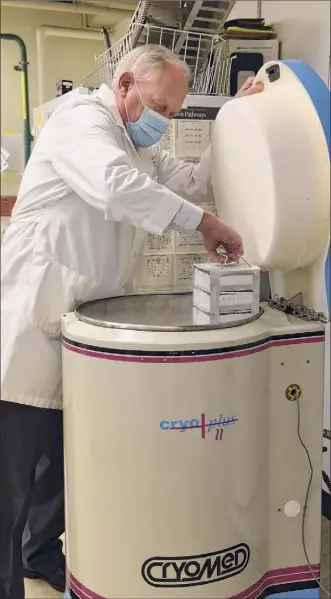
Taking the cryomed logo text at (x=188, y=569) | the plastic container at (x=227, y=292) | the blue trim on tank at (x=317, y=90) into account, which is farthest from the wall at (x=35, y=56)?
the cryomed logo text at (x=188, y=569)

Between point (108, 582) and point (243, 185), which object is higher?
point (243, 185)

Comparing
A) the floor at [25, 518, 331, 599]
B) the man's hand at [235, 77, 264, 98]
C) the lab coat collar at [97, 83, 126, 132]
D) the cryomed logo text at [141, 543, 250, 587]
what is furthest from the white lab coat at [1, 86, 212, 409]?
the floor at [25, 518, 331, 599]

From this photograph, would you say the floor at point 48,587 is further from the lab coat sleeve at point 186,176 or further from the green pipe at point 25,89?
the green pipe at point 25,89

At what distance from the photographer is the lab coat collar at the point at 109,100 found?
52.7 inches

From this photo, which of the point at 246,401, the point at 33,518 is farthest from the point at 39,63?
the point at 33,518

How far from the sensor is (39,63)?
1.31m

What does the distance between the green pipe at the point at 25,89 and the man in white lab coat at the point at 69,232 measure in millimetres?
40

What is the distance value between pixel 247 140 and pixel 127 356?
0.52 metres

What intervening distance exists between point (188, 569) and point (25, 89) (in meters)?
1.03

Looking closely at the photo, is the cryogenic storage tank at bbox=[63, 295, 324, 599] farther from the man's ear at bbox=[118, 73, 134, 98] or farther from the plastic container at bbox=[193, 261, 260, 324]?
the man's ear at bbox=[118, 73, 134, 98]

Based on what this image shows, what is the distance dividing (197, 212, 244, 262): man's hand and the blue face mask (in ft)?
0.74

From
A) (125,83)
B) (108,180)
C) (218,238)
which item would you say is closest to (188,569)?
(218,238)

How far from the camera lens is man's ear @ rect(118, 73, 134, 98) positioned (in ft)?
4.34

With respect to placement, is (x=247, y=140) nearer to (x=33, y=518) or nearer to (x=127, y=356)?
(x=127, y=356)
